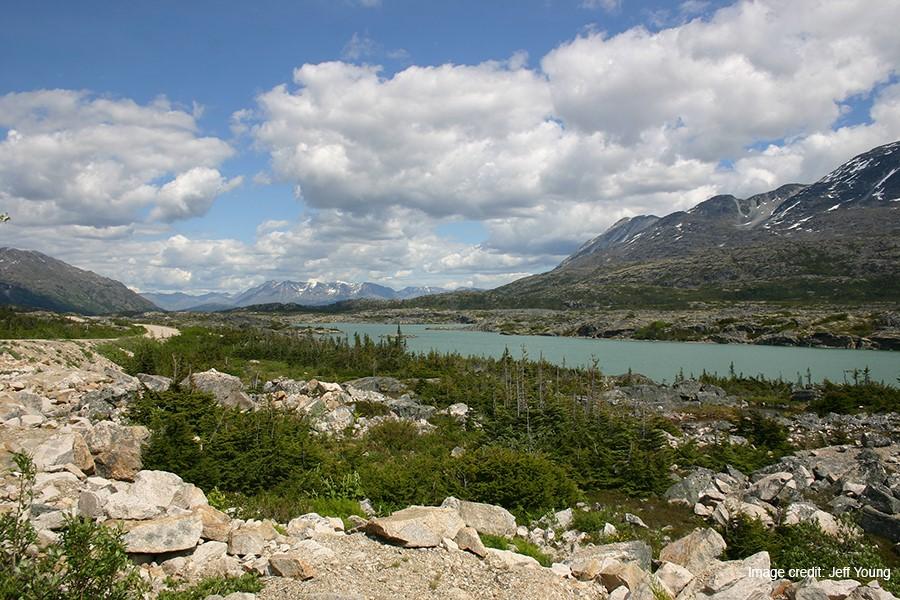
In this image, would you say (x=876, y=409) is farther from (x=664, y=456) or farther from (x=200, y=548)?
(x=200, y=548)

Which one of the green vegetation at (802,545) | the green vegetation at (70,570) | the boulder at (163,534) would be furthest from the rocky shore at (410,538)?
the green vegetation at (70,570)

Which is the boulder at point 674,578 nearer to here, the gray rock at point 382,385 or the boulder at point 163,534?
the boulder at point 163,534

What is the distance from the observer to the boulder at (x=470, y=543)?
11.2 m

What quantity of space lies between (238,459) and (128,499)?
19.2 ft

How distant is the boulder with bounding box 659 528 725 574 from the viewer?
13.2m

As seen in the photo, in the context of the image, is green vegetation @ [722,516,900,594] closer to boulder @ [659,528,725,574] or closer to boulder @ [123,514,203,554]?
boulder @ [659,528,725,574]

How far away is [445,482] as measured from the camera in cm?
1753

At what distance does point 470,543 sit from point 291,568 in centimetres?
373

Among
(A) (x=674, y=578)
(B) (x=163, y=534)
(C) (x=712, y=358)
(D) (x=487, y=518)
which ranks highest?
(B) (x=163, y=534)

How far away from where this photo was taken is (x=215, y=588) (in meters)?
8.84

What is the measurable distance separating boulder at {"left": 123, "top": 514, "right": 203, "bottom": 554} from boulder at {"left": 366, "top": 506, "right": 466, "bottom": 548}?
3.61m

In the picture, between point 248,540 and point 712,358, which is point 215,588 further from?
point 712,358

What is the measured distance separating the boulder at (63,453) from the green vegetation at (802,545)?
17.4m

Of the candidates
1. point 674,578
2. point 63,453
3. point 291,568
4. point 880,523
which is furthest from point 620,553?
point 63,453
